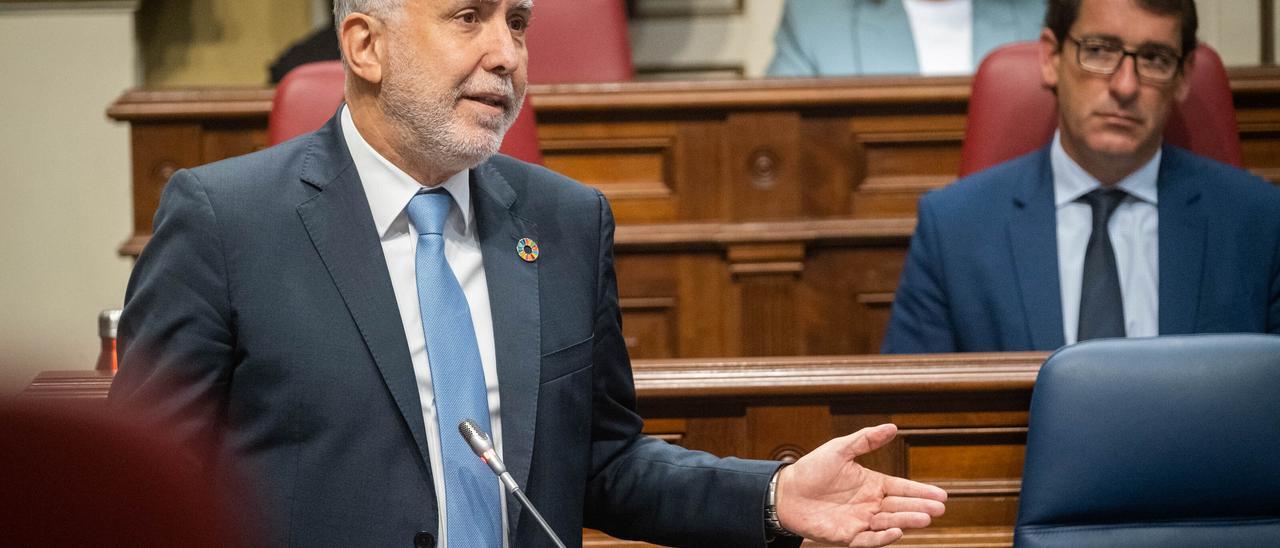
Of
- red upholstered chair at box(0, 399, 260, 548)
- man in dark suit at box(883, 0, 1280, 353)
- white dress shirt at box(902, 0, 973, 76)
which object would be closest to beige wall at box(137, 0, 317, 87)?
white dress shirt at box(902, 0, 973, 76)

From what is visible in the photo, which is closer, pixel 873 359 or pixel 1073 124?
pixel 873 359

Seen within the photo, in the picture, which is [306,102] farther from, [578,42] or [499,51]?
[499,51]

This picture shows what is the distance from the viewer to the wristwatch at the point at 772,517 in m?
1.26

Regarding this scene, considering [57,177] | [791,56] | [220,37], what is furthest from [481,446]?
[220,37]

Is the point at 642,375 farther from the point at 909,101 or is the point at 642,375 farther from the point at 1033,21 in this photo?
the point at 1033,21

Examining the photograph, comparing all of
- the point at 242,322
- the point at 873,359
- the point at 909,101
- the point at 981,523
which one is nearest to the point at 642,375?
the point at 873,359

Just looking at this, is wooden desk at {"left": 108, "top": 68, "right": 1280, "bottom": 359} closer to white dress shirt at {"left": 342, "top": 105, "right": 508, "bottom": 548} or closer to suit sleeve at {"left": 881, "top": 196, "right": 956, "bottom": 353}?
suit sleeve at {"left": 881, "top": 196, "right": 956, "bottom": 353}

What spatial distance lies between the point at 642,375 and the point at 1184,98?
1.10 m

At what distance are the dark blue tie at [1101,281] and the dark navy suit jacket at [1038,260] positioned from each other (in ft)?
0.15

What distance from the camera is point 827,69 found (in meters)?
2.95

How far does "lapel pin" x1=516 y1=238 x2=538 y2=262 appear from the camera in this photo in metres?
1.27

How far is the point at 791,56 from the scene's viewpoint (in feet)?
9.68

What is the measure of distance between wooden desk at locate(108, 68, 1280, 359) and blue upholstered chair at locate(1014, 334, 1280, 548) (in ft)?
3.47

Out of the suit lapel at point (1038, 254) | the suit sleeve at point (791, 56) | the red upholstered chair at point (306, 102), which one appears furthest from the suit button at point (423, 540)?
the suit sleeve at point (791, 56)
